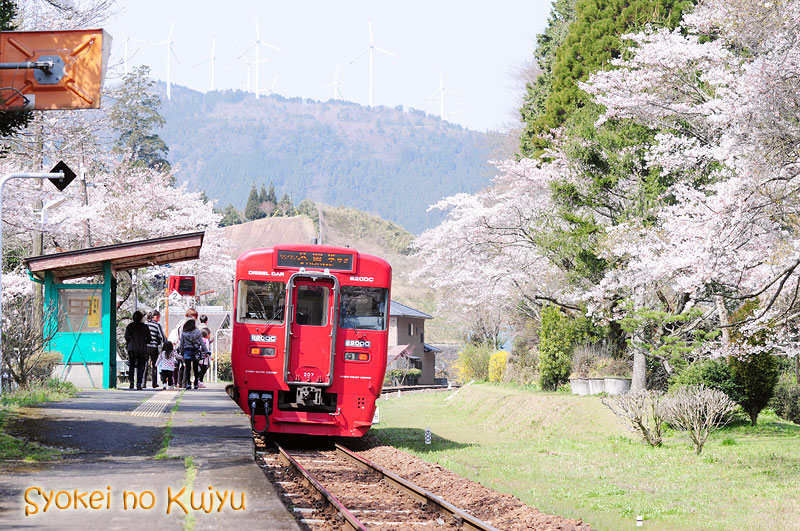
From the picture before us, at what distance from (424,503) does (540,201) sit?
21.6m

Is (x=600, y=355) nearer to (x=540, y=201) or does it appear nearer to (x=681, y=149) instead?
(x=540, y=201)

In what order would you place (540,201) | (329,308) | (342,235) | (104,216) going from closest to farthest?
(329,308) → (540,201) → (104,216) → (342,235)

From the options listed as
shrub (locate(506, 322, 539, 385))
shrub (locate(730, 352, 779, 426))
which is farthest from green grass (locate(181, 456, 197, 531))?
shrub (locate(506, 322, 539, 385))

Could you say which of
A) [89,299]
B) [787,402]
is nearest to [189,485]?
[89,299]

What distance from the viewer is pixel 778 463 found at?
15.5 m

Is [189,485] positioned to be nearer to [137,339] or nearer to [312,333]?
[312,333]

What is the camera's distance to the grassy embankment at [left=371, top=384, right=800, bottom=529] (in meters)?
11.3

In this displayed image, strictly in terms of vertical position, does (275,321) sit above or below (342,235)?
below

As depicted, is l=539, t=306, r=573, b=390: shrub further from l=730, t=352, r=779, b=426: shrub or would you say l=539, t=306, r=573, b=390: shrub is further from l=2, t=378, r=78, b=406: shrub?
l=2, t=378, r=78, b=406: shrub

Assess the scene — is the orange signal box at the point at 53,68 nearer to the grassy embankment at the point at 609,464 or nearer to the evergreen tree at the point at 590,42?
the grassy embankment at the point at 609,464

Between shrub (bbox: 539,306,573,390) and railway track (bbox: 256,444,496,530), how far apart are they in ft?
46.7

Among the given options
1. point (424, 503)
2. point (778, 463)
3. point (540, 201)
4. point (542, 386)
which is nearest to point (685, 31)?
point (540, 201)

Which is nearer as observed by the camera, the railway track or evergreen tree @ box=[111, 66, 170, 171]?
the railway track

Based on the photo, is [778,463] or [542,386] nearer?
[778,463]
